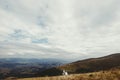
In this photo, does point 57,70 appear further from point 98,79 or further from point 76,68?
point 98,79

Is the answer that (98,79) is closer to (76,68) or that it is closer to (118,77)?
(118,77)

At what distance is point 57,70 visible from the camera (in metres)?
161

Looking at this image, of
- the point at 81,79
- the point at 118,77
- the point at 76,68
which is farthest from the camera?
the point at 76,68

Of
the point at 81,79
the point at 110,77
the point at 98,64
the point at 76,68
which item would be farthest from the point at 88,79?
the point at 98,64

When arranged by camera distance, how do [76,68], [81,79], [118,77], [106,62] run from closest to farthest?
1. [118,77]
2. [81,79]
3. [76,68]
4. [106,62]

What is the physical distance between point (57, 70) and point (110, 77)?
460 feet

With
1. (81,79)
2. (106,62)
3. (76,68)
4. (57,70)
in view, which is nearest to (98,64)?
(106,62)

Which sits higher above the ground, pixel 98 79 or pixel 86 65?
pixel 86 65

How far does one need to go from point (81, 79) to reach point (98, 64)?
471 feet

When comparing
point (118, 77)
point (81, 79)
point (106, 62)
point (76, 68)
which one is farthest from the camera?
point (106, 62)

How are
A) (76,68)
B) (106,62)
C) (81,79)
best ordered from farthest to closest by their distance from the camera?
1. (106,62)
2. (76,68)
3. (81,79)

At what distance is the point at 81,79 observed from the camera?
2444 centimetres

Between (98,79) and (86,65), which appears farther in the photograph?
(86,65)

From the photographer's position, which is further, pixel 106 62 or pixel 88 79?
pixel 106 62
